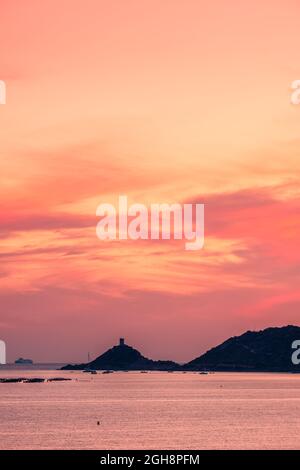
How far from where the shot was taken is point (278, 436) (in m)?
168

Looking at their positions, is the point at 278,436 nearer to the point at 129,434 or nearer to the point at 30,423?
the point at 129,434

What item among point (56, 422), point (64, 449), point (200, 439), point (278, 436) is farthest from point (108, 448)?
point (56, 422)
